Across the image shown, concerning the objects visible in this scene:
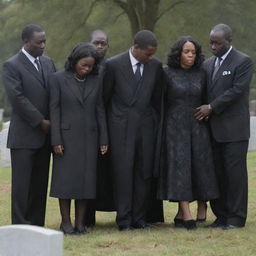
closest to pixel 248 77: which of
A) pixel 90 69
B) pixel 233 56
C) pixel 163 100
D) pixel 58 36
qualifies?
pixel 233 56

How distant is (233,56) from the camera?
9.32m

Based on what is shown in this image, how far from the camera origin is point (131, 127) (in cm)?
929

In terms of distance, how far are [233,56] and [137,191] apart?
5.84 ft

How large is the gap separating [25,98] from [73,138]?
64cm

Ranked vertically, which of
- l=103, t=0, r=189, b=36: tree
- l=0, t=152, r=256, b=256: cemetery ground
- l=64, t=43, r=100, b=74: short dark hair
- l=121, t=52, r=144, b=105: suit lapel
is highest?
l=103, t=0, r=189, b=36: tree

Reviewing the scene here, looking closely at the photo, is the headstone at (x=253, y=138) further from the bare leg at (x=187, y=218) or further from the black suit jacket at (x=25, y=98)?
the black suit jacket at (x=25, y=98)

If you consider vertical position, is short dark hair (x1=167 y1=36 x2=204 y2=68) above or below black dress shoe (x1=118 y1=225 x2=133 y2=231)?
above

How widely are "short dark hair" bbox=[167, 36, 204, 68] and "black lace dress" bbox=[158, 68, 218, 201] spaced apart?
0.26ft

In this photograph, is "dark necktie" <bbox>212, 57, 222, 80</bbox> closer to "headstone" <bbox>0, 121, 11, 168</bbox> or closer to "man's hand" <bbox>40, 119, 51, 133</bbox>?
"man's hand" <bbox>40, 119, 51, 133</bbox>

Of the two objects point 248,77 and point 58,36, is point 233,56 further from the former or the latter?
point 58,36

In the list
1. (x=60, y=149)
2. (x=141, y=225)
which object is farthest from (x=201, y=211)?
(x=60, y=149)

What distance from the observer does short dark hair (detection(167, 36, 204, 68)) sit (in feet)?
30.4

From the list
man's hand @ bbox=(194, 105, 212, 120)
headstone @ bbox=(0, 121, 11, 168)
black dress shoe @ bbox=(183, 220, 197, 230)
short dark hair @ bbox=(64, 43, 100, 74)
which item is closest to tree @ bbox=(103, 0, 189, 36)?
headstone @ bbox=(0, 121, 11, 168)

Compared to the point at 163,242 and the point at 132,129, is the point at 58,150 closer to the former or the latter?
the point at 132,129
